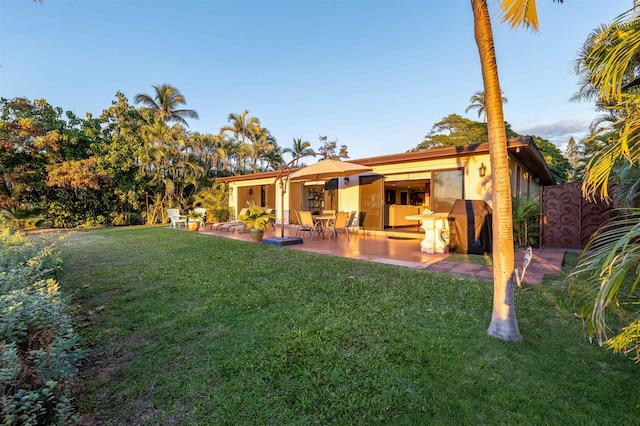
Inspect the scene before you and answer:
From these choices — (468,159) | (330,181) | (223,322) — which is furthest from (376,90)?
(223,322)

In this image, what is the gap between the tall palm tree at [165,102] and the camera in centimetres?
1956

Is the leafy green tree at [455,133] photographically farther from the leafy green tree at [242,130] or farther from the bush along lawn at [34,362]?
the bush along lawn at [34,362]

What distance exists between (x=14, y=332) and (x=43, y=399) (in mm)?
627

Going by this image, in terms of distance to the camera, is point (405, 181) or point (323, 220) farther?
point (405, 181)

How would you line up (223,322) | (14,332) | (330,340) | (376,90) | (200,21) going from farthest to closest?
(376,90) < (200,21) < (223,322) < (330,340) < (14,332)

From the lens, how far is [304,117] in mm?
18016

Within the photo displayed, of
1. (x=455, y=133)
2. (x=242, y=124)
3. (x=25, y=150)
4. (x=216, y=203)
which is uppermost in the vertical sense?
(x=455, y=133)

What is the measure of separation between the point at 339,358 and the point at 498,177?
7.02 feet

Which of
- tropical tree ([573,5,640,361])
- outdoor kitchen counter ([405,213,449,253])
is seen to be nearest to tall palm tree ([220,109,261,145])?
outdoor kitchen counter ([405,213,449,253])

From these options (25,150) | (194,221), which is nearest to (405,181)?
(194,221)

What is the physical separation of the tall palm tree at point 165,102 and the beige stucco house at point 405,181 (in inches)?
352

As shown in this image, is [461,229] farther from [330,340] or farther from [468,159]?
[330,340]

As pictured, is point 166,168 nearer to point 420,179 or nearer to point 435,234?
point 420,179

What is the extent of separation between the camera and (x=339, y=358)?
240cm
